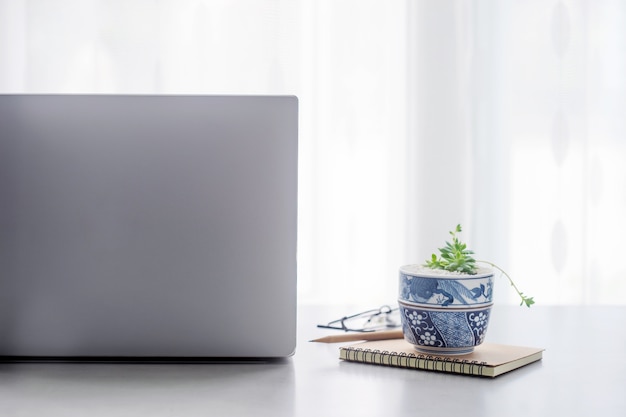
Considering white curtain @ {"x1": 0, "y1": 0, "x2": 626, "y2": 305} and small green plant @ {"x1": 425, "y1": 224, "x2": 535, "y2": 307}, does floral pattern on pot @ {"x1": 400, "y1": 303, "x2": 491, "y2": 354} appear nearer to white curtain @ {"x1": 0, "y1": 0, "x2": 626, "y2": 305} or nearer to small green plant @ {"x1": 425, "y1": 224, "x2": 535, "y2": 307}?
small green plant @ {"x1": 425, "y1": 224, "x2": 535, "y2": 307}

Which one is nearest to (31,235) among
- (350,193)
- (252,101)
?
(252,101)

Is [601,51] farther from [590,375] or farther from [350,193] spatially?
[590,375]

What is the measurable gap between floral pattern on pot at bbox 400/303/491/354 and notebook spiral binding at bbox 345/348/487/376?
0.05ft

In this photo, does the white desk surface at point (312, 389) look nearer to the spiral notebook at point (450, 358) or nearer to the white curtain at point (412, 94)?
the spiral notebook at point (450, 358)

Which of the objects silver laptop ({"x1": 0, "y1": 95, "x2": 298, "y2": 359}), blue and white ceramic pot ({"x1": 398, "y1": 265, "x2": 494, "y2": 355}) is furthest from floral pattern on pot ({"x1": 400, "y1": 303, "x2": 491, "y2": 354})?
silver laptop ({"x1": 0, "y1": 95, "x2": 298, "y2": 359})

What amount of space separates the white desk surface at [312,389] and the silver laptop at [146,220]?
5cm

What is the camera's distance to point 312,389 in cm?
69

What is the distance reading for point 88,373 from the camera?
2.46 feet

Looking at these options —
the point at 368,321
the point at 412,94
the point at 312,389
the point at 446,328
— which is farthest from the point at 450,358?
the point at 412,94

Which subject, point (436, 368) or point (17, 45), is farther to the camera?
point (17, 45)

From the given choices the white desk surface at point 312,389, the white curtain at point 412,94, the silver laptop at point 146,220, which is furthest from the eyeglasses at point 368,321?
the white curtain at point 412,94

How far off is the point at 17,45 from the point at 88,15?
25 cm

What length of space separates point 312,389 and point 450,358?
17 centimetres

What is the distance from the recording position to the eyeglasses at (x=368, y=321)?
1.01 meters
